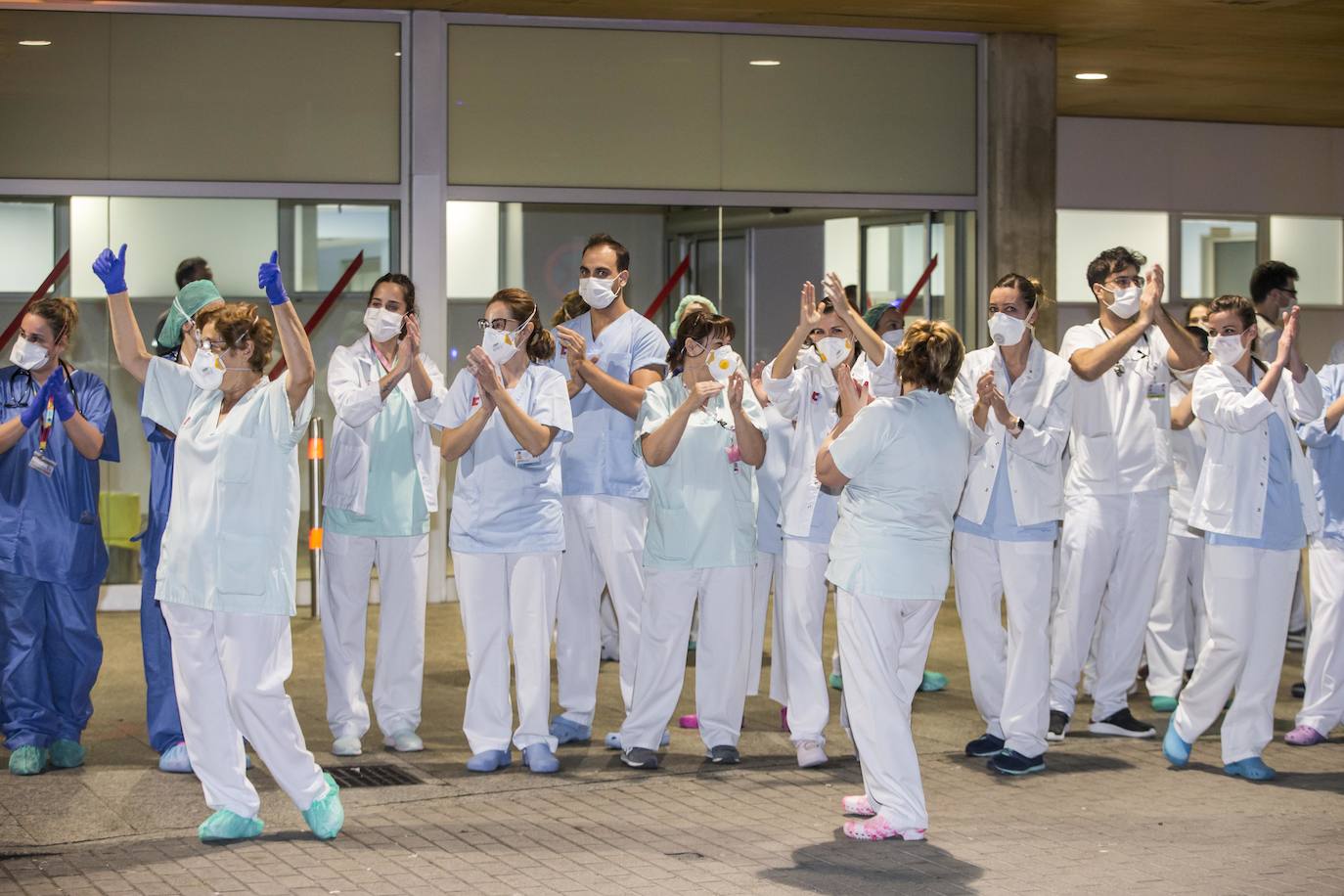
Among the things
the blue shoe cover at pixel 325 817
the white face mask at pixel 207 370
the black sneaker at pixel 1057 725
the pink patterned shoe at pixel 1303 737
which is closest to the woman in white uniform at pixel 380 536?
the blue shoe cover at pixel 325 817

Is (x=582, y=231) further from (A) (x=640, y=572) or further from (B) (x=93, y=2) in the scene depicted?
(A) (x=640, y=572)

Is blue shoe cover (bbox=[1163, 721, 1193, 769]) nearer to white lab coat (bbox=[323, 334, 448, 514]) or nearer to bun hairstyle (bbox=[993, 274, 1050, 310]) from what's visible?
bun hairstyle (bbox=[993, 274, 1050, 310])

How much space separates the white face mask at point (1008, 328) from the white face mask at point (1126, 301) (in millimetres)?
614

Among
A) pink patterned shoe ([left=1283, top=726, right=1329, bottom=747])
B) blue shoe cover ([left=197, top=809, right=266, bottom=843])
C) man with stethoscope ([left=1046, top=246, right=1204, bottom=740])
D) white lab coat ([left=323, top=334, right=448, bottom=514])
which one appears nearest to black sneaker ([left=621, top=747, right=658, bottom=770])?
white lab coat ([left=323, top=334, right=448, bottom=514])

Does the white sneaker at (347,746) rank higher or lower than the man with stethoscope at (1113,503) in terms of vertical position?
lower

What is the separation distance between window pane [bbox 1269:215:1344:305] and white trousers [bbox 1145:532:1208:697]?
9186 millimetres

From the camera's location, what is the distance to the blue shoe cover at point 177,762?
673 cm

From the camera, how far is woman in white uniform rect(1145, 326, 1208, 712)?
8.36 metres

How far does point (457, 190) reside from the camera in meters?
11.4

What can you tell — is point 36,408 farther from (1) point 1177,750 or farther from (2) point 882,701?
(1) point 1177,750

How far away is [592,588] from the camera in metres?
7.46

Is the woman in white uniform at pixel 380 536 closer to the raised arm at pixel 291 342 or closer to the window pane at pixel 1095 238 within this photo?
the raised arm at pixel 291 342

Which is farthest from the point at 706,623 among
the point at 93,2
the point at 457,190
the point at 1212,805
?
the point at 93,2

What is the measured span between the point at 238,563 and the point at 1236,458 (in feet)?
12.1
